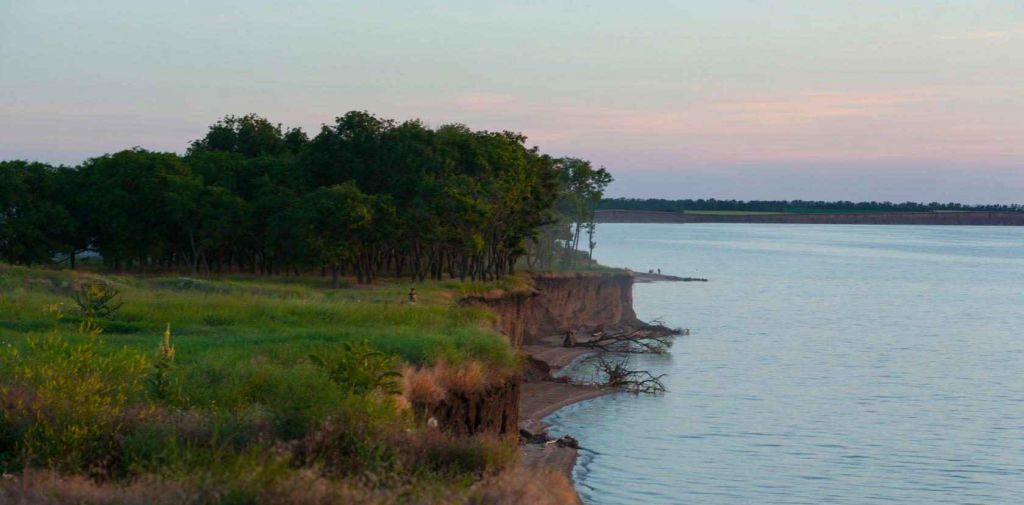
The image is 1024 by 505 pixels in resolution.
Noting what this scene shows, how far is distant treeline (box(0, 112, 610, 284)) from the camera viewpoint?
58438 millimetres

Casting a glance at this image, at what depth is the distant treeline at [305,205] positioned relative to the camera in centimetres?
5844

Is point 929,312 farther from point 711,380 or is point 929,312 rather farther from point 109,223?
point 109,223

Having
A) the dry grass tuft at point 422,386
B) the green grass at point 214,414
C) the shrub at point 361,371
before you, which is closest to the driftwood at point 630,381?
the green grass at point 214,414

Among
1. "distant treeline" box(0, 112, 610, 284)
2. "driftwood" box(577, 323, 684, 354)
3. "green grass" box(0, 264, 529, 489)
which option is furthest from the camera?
"driftwood" box(577, 323, 684, 354)

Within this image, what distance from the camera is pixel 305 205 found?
58.2m

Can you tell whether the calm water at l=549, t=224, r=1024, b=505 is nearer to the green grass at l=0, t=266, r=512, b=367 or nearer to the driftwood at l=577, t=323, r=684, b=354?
the driftwood at l=577, t=323, r=684, b=354

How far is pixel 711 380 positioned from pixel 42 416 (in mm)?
39633

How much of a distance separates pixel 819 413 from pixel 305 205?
26.1 metres

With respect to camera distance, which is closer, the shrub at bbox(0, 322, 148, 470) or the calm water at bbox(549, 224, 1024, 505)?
the shrub at bbox(0, 322, 148, 470)

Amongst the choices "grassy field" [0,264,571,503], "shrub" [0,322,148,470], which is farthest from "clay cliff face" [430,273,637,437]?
"shrub" [0,322,148,470]

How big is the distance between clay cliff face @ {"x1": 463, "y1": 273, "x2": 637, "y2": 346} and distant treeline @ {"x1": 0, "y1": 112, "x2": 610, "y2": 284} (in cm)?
328

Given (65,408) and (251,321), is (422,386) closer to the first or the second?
(65,408)

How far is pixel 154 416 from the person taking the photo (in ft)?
52.4

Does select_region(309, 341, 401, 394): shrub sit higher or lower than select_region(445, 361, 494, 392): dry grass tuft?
higher
